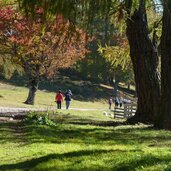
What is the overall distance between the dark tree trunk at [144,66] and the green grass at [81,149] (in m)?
3.76

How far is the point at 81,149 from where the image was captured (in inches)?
472

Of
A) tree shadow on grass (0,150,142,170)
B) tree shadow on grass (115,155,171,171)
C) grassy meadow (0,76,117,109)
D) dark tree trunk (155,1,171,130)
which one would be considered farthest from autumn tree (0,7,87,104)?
tree shadow on grass (115,155,171,171)

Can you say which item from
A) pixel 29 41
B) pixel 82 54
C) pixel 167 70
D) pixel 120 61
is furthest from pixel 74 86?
pixel 167 70

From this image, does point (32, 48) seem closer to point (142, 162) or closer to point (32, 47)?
point (32, 47)

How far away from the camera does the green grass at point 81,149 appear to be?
9.02m

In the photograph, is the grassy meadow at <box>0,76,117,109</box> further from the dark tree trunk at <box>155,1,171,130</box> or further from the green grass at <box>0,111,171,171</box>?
the green grass at <box>0,111,171,171</box>

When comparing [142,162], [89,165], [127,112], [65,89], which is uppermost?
[65,89]

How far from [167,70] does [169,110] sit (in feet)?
4.43

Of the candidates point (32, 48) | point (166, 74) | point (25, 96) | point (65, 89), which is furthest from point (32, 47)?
point (65, 89)

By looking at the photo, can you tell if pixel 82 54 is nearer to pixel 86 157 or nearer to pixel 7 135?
pixel 7 135

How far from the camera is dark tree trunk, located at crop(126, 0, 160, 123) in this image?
20250 millimetres

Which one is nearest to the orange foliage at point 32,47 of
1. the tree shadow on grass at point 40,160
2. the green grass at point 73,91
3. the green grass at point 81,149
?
the green grass at point 73,91

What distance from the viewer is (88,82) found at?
85500mm

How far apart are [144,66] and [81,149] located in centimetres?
915
